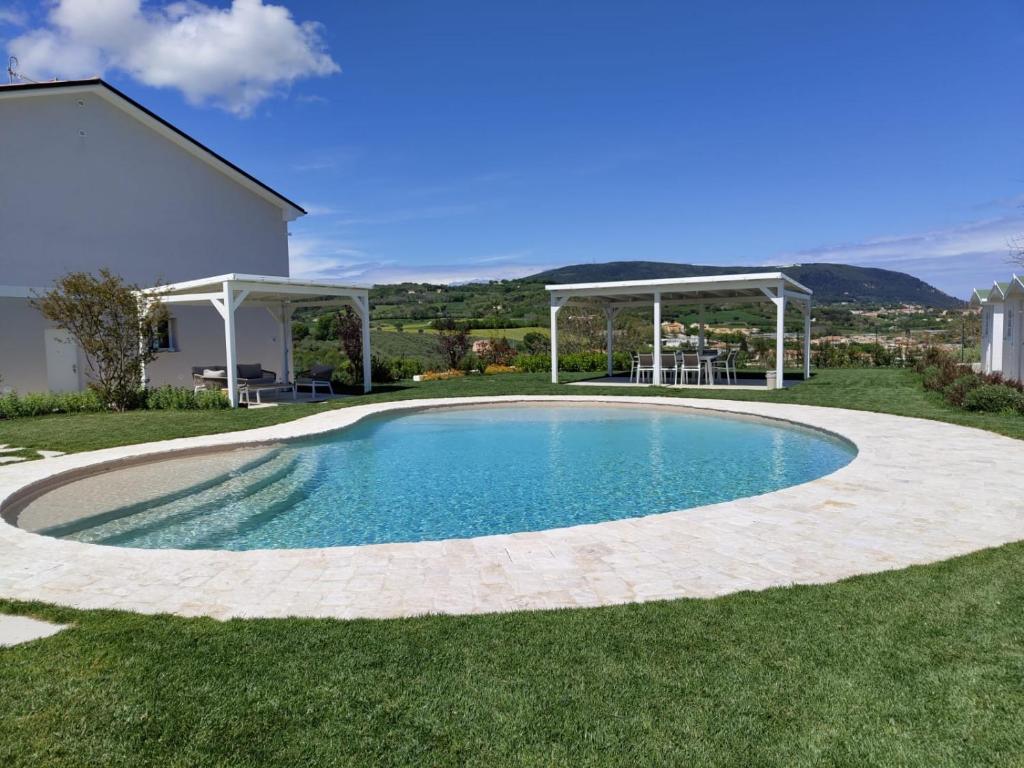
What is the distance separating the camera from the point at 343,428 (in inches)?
462

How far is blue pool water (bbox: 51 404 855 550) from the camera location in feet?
20.9

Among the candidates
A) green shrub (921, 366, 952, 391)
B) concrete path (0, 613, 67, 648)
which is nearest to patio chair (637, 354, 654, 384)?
green shrub (921, 366, 952, 391)

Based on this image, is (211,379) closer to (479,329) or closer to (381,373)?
(381,373)

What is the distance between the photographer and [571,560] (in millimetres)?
4629

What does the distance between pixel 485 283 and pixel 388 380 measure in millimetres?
43023

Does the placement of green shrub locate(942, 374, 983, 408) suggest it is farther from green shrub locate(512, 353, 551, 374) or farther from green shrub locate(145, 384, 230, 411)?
green shrub locate(145, 384, 230, 411)

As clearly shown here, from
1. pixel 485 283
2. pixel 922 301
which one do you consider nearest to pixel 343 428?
pixel 485 283

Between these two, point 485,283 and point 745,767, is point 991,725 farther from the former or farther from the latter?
point 485,283

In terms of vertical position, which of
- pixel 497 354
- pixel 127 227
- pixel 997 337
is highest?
pixel 127 227

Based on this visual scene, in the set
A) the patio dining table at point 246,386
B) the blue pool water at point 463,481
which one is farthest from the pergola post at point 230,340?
the blue pool water at point 463,481

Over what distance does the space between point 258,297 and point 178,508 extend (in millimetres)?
11927

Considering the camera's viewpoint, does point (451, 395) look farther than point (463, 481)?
Yes

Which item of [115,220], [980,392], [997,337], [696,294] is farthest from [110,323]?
[997,337]

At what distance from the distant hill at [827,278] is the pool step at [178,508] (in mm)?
50117
